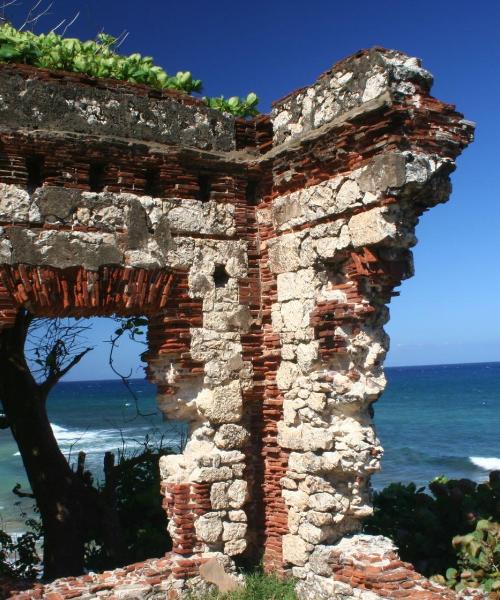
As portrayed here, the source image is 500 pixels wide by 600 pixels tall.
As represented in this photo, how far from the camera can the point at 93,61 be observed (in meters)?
7.24

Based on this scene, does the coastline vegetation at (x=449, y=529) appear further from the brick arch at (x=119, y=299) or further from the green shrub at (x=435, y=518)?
the brick arch at (x=119, y=299)

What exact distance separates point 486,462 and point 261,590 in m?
21.9

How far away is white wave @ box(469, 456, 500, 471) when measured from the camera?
25230mm

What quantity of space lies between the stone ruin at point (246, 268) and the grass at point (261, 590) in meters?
0.15

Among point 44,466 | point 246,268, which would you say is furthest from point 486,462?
point 246,268

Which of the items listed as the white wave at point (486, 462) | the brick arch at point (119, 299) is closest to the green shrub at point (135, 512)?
the brick arch at point (119, 299)

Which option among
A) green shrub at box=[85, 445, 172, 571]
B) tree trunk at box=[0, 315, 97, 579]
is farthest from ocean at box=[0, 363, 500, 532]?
tree trunk at box=[0, 315, 97, 579]

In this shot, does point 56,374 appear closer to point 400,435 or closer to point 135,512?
point 135,512

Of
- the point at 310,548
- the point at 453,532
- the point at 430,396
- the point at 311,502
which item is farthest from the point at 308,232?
the point at 430,396

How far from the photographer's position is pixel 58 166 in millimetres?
6578

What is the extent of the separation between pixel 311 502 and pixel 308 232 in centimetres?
271

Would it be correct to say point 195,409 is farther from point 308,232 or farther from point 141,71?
point 141,71

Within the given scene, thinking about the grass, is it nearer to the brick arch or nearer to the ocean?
the brick arch

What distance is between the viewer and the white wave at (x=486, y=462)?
25.2 metres
